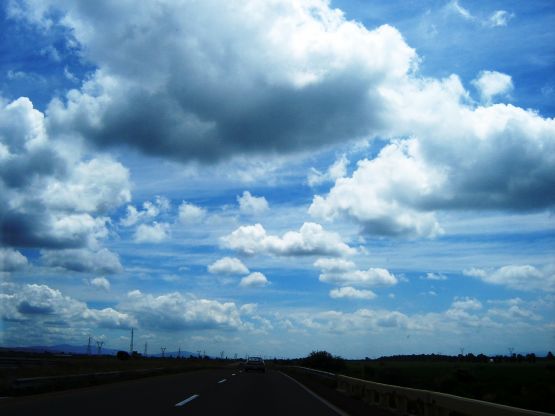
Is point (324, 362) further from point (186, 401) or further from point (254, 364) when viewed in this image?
point (186, 401)

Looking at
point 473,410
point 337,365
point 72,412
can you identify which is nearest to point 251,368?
point 337,365

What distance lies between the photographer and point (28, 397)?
18953 mm

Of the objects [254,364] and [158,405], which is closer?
[158,405]

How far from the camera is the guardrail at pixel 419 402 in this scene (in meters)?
8.93

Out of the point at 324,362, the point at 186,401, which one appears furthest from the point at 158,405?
the point at 324,362

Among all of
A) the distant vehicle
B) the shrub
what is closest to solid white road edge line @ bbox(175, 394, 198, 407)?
the distant vehicle

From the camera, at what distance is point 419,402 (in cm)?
1411

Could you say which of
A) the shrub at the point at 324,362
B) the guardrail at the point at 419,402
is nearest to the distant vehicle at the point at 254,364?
the shrub at the point at 324,362

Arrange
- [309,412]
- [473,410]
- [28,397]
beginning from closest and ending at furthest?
[473,410]
[309,412]
[28,397]

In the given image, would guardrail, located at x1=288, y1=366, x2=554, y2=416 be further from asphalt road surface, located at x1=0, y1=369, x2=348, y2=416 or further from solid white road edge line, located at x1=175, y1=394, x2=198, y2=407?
solid white road edge line, located at x1=175, y1=394, x2=198, y2=407

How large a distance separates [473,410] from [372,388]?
10.5m

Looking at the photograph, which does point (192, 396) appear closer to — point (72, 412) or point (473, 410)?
point (72, 412)

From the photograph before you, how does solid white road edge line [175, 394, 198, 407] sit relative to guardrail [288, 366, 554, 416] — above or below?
below

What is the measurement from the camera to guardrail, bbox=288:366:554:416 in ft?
29.3
